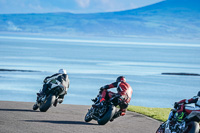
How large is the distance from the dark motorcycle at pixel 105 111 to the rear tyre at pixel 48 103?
198 cm

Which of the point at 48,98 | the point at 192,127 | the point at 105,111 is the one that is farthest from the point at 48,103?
the point at 192,127

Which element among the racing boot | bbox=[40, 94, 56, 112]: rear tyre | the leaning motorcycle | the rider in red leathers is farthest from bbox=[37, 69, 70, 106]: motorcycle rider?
the rider in red leathers

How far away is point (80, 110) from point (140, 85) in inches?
1099

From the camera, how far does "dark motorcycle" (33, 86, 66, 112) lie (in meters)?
16.7

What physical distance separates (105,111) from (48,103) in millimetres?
2761

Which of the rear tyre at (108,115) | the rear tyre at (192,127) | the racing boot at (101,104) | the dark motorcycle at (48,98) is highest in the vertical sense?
the dark motorcycle at (48,98)

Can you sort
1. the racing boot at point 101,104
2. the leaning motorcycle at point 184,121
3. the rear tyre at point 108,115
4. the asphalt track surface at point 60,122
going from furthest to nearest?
the racing boot at point 101,104 < the rear tyre at point 108,115 < the asphalt track surface at point 60,122 < the leaning motorcycle at point 184,121

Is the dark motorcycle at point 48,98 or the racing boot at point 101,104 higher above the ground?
the dark motorcycle at point 48,98

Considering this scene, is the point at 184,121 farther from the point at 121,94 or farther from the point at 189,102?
the point at 121,94

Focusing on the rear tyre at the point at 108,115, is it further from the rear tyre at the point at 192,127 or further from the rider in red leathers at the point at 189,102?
the rear tyre at the point at 192,127

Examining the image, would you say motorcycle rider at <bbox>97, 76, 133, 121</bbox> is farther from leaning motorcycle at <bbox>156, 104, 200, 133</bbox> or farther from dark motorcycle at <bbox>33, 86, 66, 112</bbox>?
leaning motorcycle at <bbox>156, 104, 200, 133</bbox>

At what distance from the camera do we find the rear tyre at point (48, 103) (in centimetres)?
1666

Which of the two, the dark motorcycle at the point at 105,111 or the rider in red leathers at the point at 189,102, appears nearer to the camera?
the rider in red leathers at the point at 189,102

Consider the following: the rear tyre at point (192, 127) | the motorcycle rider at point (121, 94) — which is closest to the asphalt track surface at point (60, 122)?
the motorcycle rider at point (121, 94)
